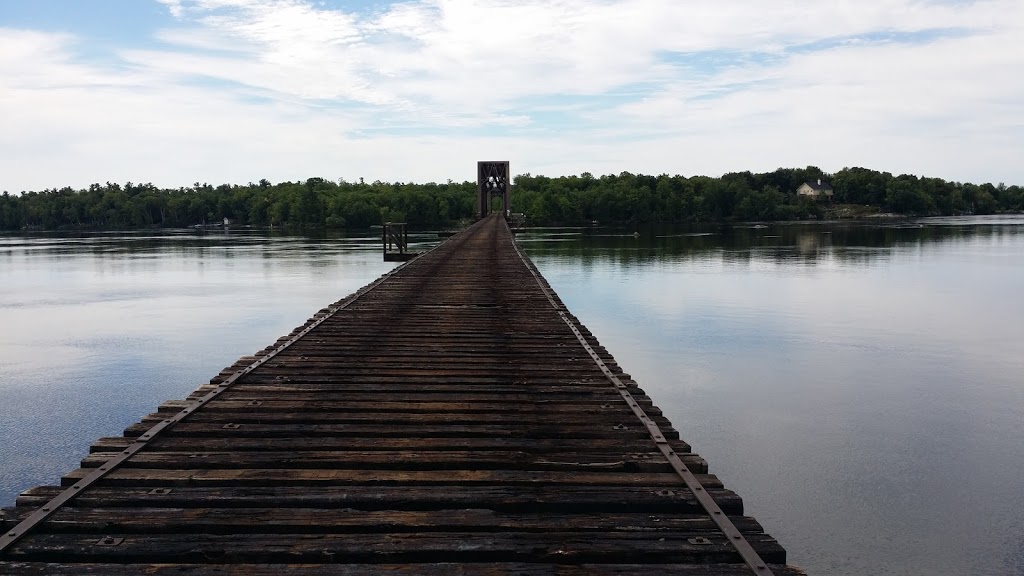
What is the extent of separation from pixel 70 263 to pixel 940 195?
144710 millimetres

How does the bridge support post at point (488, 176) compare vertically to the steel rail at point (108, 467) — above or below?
above

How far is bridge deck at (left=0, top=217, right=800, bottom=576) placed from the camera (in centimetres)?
334

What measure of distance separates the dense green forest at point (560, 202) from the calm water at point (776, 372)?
87265mm

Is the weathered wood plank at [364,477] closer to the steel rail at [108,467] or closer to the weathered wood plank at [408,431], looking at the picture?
the steel rail at [108,467]

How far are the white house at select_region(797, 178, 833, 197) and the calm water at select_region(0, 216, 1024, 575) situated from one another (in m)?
106

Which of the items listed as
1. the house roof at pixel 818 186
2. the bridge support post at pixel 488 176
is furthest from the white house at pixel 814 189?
the bridge support post at pixel 488 176

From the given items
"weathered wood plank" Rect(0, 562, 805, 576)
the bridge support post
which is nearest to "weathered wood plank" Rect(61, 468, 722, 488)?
"weathered wood plank" Rect(0, 562, 805, 576)

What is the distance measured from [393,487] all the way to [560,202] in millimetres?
120226

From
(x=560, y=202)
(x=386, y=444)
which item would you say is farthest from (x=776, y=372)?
(x=560, y=202)

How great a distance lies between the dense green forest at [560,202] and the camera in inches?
4808

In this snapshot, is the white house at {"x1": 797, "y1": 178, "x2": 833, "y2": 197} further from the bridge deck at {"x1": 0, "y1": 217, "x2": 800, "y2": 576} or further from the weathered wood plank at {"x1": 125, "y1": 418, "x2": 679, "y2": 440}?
the weathered wood plank at {"x1": 125, "y1": 418, "x2": 679, "y2": 440}

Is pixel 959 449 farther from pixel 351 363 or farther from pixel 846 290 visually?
pixel 846 290

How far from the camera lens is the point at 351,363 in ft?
24.9

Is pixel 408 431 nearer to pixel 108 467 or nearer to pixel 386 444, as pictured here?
pixel 386 444
